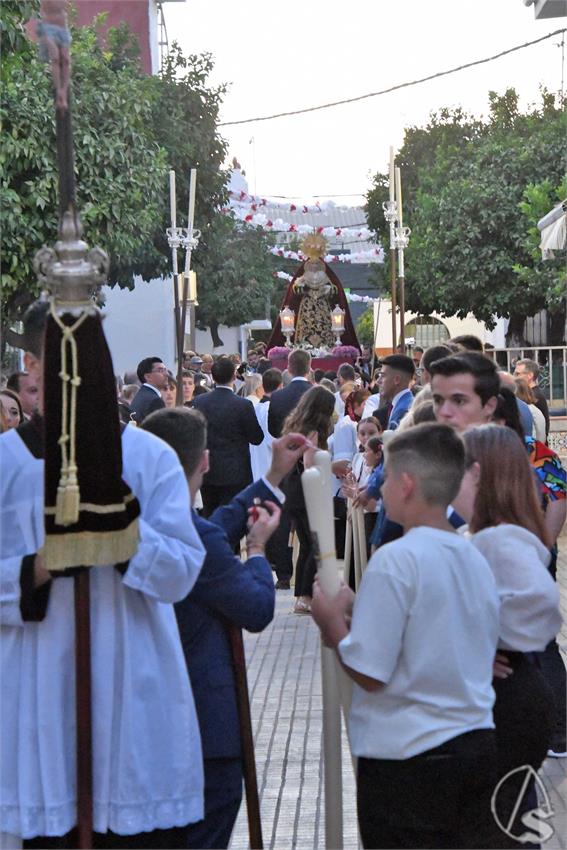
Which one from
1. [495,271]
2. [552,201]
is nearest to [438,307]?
[495,271]

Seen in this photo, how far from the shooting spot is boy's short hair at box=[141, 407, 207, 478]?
4172mm

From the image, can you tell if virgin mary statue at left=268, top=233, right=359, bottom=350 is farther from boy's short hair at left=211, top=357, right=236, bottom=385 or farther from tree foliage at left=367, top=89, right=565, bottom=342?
boy's short hair at left=211, top=357, right=236, bottom=385

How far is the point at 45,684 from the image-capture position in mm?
3600

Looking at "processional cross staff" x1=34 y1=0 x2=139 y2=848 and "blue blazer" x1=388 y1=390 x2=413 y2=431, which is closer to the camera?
"processional cross staff" x1=34 y1=0 x2=139 y2=848

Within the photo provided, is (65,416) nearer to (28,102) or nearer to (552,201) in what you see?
(28,102)

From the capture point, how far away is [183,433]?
13.7 feet

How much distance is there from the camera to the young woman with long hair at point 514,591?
13.7 ft

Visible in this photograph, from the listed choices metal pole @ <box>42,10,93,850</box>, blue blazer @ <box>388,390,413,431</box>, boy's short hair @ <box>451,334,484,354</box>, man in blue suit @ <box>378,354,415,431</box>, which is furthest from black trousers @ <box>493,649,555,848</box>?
man in blue suit @ <box>378,354,415,431</box>

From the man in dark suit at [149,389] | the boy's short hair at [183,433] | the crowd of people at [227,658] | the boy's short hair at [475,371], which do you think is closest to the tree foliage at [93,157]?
the man in dark suit at [149,389]

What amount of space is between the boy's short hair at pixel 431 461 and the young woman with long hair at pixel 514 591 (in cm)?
50

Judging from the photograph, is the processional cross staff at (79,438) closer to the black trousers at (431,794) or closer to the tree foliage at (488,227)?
the black trousers at (431,794)

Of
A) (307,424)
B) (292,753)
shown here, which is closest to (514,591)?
(292,753)

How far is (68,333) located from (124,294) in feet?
134

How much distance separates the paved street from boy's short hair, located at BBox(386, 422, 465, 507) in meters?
2.43
